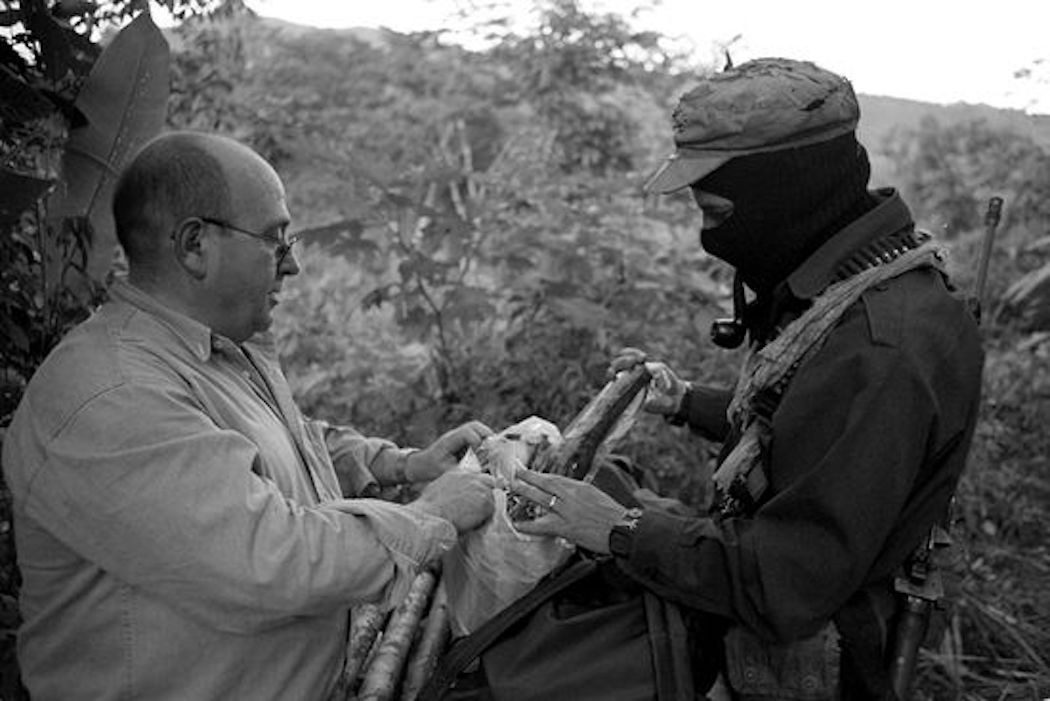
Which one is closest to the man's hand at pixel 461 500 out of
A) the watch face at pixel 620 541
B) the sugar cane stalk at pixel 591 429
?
the watch face at pixel 620 541

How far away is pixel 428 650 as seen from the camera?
2.57 m

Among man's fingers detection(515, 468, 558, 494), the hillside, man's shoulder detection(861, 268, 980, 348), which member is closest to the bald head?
man's fingers detection(515, 468, 558, 494)

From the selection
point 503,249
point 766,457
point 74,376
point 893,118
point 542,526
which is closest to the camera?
point 74,376

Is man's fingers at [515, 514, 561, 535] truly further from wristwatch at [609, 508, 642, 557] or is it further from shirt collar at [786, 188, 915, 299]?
shirt collar at [786, 188, 915, 299]

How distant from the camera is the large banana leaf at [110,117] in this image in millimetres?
2846

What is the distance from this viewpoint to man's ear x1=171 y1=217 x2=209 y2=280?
203 centimetres

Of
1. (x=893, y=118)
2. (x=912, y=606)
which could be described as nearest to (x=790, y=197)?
(x=912, y=606)

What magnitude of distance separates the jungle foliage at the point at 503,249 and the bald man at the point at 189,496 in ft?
1.74

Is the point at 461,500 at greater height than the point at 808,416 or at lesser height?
lesser

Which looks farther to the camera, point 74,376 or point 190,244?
point 190,244

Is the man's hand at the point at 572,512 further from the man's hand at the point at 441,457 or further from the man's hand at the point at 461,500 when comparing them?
the man's hand at the point at 441,457

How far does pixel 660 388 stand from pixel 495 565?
954mm

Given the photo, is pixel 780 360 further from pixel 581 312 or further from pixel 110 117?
pixel 581 312

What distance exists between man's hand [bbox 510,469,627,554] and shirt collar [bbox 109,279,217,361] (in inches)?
28.6
